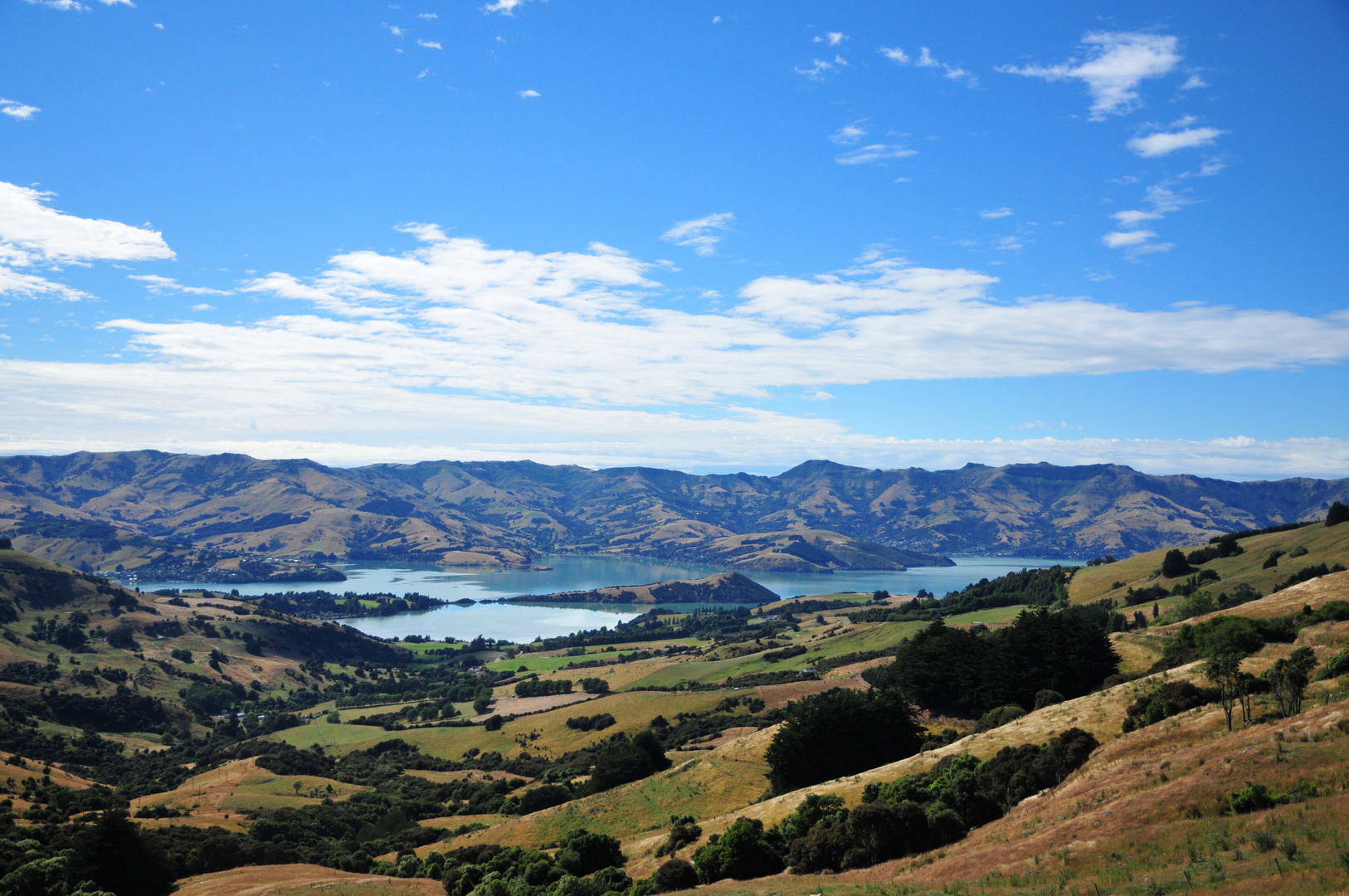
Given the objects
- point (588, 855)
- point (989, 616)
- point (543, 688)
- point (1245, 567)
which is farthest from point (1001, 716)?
point (543, 688)

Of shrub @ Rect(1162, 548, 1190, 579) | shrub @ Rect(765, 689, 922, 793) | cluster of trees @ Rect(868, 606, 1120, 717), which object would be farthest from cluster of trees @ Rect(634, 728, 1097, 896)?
shrub @ Rect(1162, 548, 1190, 579)

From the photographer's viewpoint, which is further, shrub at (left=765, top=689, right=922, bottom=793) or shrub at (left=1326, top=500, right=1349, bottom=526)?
shrub at (left=1326, top=500, right=1349, bottom=526)

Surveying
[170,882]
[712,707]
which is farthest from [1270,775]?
[712,707]

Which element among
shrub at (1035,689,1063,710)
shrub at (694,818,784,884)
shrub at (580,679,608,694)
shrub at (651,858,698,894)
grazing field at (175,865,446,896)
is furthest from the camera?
shrub at (580,679,608,694)

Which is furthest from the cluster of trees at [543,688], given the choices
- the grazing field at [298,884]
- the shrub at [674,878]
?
the shrub at [674,878]

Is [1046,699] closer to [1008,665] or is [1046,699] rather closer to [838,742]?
[1008,665]

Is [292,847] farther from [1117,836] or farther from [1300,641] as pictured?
[1300,641]

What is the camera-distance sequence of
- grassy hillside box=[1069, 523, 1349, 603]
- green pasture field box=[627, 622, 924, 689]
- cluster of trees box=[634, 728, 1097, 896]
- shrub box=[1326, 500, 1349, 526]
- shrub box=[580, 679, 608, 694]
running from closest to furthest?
1. cluster of trees box=[634, 728, 1097, 896]
2. grassy hillside box=[1069, 523, 1349, 603]
3. shrub box=[1326, 500, 1349, 526]
4. green pasture field box=[627, 622, 924, 689]
5. shrub box=[580, 679, 608, 694]

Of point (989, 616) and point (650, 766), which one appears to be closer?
point (650, 766)

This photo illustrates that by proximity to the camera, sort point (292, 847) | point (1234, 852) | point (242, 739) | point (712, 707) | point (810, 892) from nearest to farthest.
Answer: point (1234, 852), point (810, 892), point (292, 847), point (712, 707), point (242, 739)

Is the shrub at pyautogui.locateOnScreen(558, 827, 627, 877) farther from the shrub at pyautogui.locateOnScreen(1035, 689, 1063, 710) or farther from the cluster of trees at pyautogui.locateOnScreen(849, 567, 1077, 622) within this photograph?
the cluster of trees at pyautogui.locateOnScreen(849, 567, 1077, 622)

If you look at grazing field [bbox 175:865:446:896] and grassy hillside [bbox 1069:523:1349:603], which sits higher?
grassy hillside [bbox 1069:523:1349:603]

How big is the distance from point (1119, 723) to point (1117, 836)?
66.8 ft

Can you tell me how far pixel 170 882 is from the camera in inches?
1613
